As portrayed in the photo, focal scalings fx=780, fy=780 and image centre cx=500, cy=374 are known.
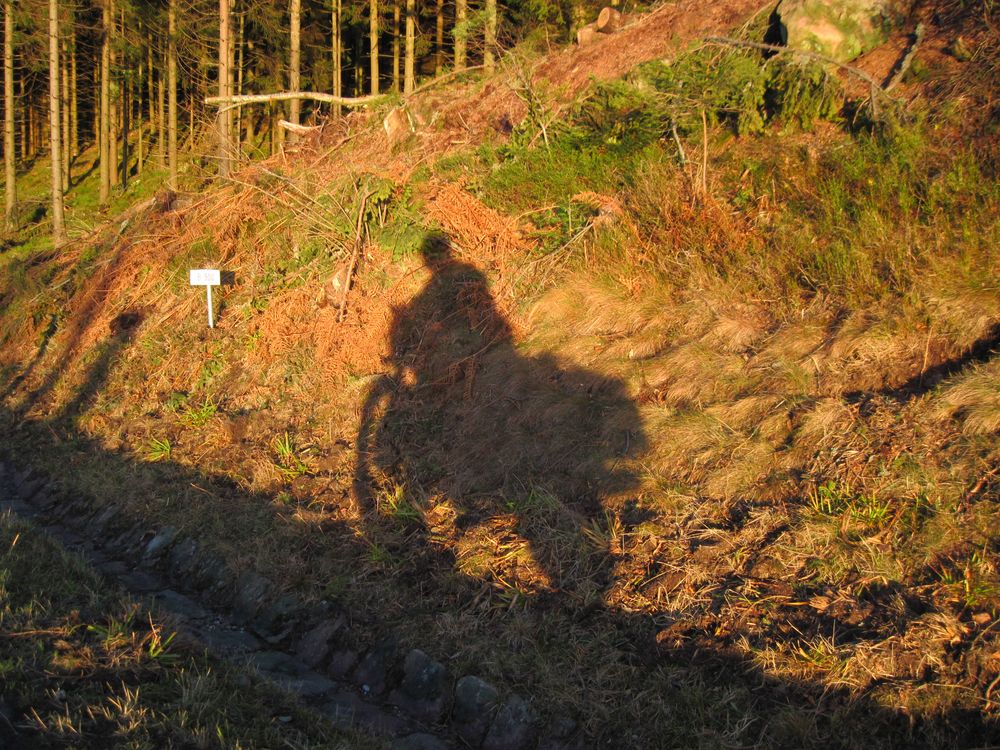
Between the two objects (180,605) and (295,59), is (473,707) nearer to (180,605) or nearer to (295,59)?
(180,605)

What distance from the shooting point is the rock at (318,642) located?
5246mm

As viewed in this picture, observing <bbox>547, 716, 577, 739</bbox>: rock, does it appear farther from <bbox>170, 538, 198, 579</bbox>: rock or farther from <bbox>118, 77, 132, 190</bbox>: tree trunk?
<bbox>118, 77, 132, 190</bbox>: tree trunk

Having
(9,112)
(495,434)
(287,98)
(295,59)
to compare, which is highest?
(295,59)

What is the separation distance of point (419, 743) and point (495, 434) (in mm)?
3157

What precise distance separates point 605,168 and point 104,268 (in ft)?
32.5

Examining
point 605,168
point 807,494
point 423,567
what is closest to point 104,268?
point 605,168

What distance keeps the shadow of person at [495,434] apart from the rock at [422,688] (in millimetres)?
896

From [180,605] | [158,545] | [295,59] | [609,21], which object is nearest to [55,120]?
[295,59]

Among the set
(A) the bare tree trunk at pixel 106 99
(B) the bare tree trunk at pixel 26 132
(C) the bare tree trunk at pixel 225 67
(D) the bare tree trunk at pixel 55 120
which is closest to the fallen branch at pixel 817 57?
(C) the bare tree trunk at pixel 225 67

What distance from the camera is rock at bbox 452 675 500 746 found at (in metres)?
4.41

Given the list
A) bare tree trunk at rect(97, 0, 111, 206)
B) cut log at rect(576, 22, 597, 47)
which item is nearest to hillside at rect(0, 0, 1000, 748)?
cut log at rect(576, 22, 597, 47)

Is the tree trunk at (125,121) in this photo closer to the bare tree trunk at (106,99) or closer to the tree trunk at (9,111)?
the bare tree trunk at (106,99)

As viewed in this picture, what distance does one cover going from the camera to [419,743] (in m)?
4.37

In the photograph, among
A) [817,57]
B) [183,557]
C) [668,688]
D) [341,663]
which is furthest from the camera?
[817,57]
